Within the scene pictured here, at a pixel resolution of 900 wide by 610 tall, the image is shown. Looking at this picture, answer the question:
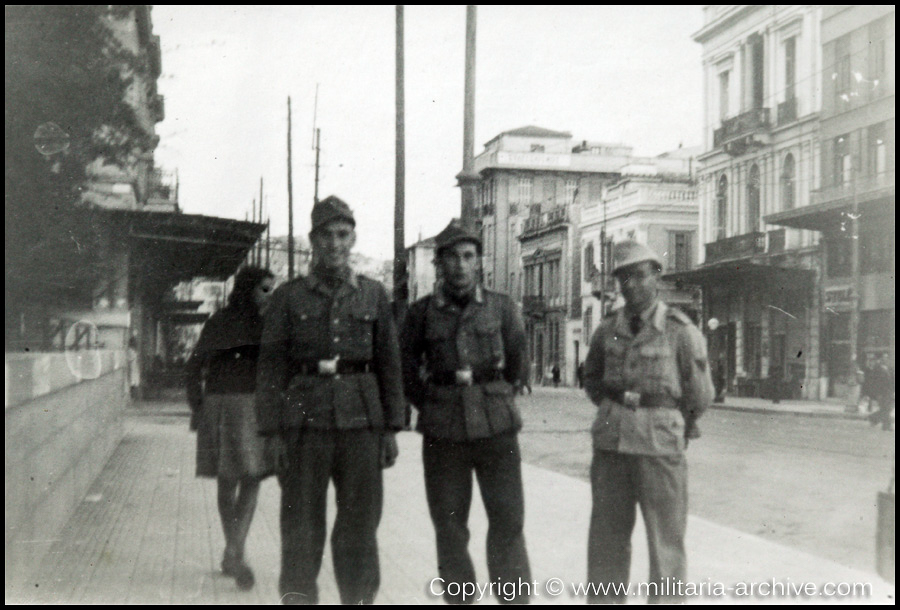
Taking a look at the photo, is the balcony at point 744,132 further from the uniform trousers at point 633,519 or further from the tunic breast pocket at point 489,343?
the uniform trousers at point 633,519

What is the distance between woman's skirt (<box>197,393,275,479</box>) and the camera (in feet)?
17.5

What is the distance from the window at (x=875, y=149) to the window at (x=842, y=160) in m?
0.26

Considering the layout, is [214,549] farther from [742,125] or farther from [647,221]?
[742,125]

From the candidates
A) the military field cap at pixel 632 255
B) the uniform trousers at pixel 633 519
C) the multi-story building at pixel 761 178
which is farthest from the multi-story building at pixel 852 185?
the uniform trousers at pixel 633 519

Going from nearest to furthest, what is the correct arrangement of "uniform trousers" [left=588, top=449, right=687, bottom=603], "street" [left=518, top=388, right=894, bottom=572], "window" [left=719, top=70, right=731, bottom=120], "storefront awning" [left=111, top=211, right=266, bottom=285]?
1. "uniform trousers" [left=588, top=449, right=687, bottom=603]
2. "storefront awning" [left=111, top=211, right=266, bottom=285]
3. "street" [left=518, top=388, right=894, bottom=572]
4. "window" [left=719, top=70, right=731, bottom=120]

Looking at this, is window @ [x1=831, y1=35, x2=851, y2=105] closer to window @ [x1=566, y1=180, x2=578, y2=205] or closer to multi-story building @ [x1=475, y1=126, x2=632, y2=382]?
multi-story building @ [x1=475, y1=126, x2=632, y2=382]

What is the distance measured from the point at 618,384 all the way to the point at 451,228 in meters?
1.11

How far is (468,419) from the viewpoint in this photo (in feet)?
15.2

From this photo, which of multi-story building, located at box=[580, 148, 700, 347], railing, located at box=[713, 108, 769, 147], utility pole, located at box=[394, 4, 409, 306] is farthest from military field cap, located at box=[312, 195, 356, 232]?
railing, located at box=[713, 108, 769, 147]

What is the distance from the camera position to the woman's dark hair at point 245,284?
5250 mm

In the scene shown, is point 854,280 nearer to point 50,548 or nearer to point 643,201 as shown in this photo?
point 643,201

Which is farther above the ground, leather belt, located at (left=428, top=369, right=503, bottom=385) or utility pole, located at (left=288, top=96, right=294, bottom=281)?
utility pole, located at (left=288, top=96, right=294, bottom=281)

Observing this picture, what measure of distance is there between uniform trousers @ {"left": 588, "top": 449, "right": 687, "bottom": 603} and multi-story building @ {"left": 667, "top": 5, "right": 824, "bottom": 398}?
3729 millimetres

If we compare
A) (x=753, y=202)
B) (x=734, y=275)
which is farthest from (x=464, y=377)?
(x=753, y=202)
